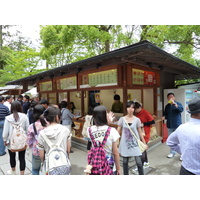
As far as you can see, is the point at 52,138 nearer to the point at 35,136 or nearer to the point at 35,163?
the point at 35,136

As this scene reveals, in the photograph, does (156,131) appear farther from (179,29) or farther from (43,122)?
(179,29)

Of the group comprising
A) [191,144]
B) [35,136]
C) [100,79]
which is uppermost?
[100,79]

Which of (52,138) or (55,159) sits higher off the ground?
(52,138)

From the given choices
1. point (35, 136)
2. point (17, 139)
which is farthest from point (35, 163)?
point (17, 139)

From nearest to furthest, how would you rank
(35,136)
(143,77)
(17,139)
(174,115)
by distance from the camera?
(35,136) → (17,139) → (174,115) → (143,77)

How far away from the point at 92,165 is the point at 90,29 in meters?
9.33

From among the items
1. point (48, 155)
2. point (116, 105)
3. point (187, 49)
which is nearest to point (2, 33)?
point (116, 105)

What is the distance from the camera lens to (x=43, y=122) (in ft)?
8.69

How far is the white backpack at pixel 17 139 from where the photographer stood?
338 centimetres

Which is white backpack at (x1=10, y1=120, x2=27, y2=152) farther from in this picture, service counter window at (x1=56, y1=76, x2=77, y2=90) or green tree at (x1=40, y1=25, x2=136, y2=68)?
green tree at (x1=40, y1=25, x2=136, y2=68)

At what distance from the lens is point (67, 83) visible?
705 centimetres

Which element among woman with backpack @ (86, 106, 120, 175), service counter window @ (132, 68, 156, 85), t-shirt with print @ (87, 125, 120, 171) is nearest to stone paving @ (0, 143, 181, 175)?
woman with backpack @ (86, 106, 120, 175)

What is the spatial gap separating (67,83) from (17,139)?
4.05 metres

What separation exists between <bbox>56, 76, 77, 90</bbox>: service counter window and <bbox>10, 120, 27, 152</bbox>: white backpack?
3412 millimetres
